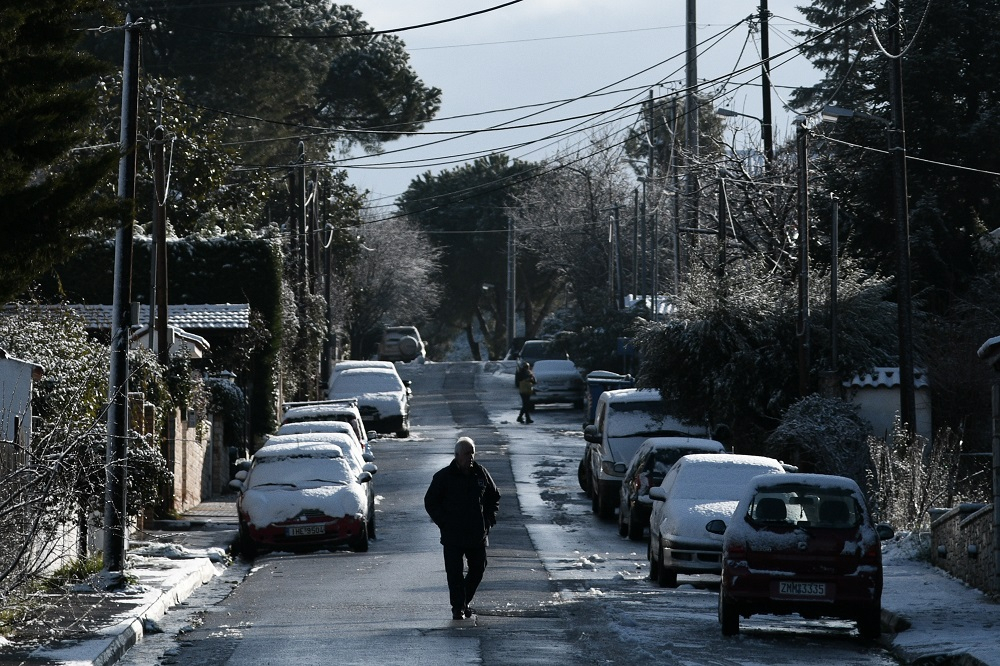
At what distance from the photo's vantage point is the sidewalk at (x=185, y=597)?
12082mm

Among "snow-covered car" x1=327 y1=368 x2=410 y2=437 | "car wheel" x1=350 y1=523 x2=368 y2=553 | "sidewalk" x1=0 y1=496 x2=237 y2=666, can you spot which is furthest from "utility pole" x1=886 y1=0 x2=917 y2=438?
"snow-covered car" x1=327 y1=368 x2=410 y2=437

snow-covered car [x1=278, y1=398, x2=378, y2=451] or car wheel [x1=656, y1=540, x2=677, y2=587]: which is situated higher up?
snow-covered car [x1=278, y1=398, x2=378, y2=451]

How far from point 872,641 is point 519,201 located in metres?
74.2

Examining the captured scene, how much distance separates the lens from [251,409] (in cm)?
4088

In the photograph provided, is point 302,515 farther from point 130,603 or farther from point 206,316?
point 206,316

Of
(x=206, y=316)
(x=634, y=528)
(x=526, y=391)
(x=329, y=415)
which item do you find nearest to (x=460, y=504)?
(x=634, y=528)

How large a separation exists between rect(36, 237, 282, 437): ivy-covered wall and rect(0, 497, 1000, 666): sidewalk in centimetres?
1947

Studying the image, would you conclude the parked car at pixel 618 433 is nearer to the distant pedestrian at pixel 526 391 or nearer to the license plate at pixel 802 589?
the license plate at pixel 802 589

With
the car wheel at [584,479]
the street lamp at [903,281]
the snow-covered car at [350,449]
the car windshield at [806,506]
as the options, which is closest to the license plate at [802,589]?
the car windshield at [806,506]

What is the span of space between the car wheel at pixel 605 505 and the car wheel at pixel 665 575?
8.67 m

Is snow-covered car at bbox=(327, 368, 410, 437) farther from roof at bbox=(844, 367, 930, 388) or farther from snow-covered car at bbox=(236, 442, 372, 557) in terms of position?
snow-covered car at bbox=(236, 442, 372, 557)

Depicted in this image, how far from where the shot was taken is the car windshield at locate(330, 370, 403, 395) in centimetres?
4478

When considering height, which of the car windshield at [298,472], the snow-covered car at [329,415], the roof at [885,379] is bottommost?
the car windshield at [298,472]

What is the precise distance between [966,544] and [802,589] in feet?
15.4
